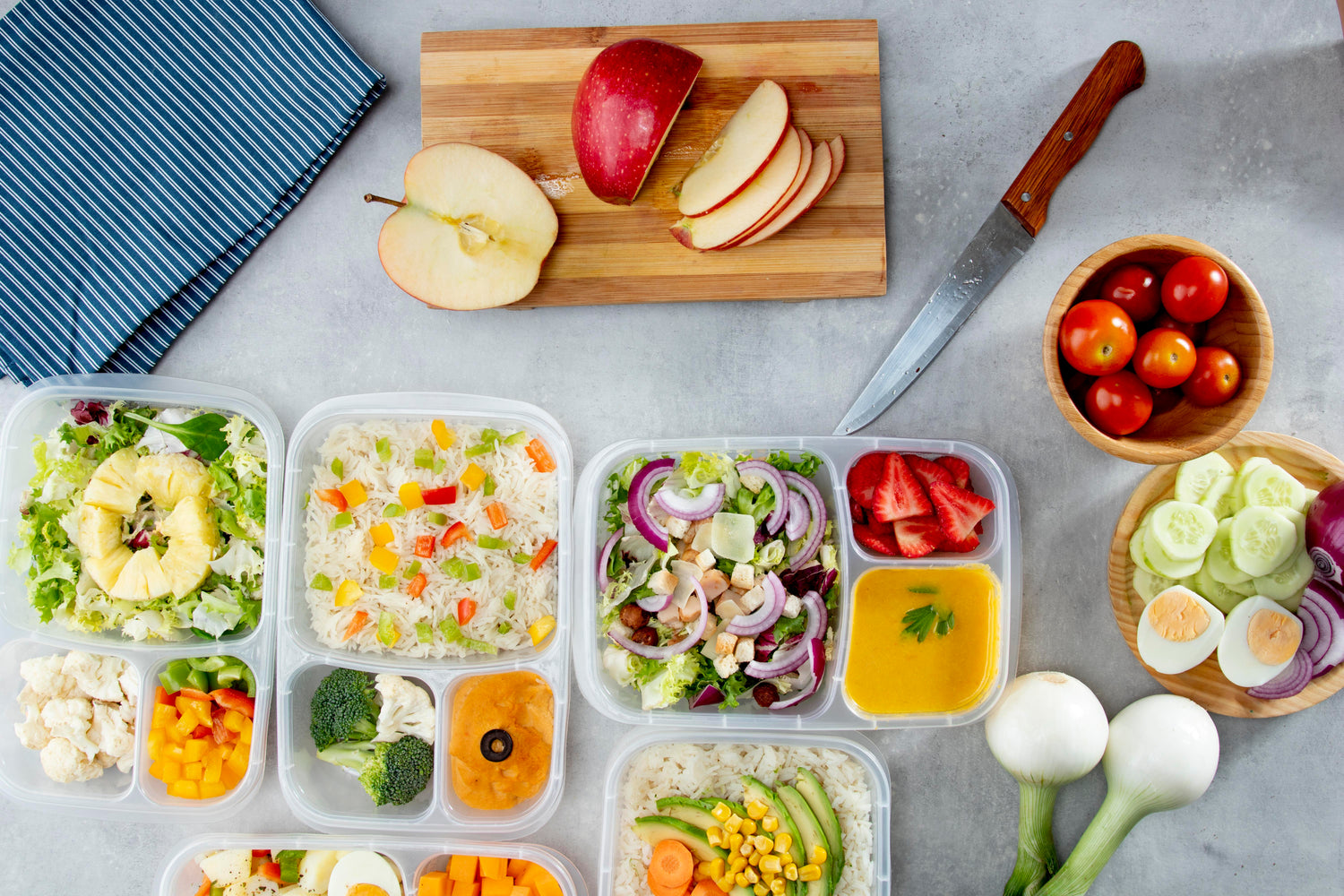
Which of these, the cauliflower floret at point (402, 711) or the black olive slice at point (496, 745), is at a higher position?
the cauliflower floret at point (402, 711)

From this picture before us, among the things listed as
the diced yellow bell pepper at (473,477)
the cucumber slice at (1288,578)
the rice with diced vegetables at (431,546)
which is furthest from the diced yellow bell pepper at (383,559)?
the cucumber slice at (1288,578)

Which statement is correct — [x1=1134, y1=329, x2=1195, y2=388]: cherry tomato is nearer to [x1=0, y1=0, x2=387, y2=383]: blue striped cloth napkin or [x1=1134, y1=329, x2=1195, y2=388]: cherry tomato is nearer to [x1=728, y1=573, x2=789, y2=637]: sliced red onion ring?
[x1=728, y1=573, x2=789, y2=637]: sliced red onion ring

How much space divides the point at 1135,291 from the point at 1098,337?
0.70 ft

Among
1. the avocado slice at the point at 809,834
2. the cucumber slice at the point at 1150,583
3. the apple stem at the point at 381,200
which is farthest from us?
the cucumber slice at the point at 1150,583

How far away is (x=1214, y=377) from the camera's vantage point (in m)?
1.93

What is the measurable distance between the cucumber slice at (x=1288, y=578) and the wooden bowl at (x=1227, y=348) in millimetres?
486

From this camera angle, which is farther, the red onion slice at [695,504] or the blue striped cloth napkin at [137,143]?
the blue striped cloth napkin at [137,143]

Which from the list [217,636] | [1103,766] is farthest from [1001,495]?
[217,636]

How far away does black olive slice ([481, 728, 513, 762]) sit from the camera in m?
2.14

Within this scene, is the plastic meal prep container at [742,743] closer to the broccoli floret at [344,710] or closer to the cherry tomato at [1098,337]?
the broccoli floret at [344,710]

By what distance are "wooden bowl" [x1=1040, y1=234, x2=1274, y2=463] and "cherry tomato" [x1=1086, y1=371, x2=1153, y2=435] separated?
4 cm

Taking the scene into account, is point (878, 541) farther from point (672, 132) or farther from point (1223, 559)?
point (672, 132)

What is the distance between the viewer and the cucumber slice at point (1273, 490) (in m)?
2.13

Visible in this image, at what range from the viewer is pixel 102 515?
220 centimetres
